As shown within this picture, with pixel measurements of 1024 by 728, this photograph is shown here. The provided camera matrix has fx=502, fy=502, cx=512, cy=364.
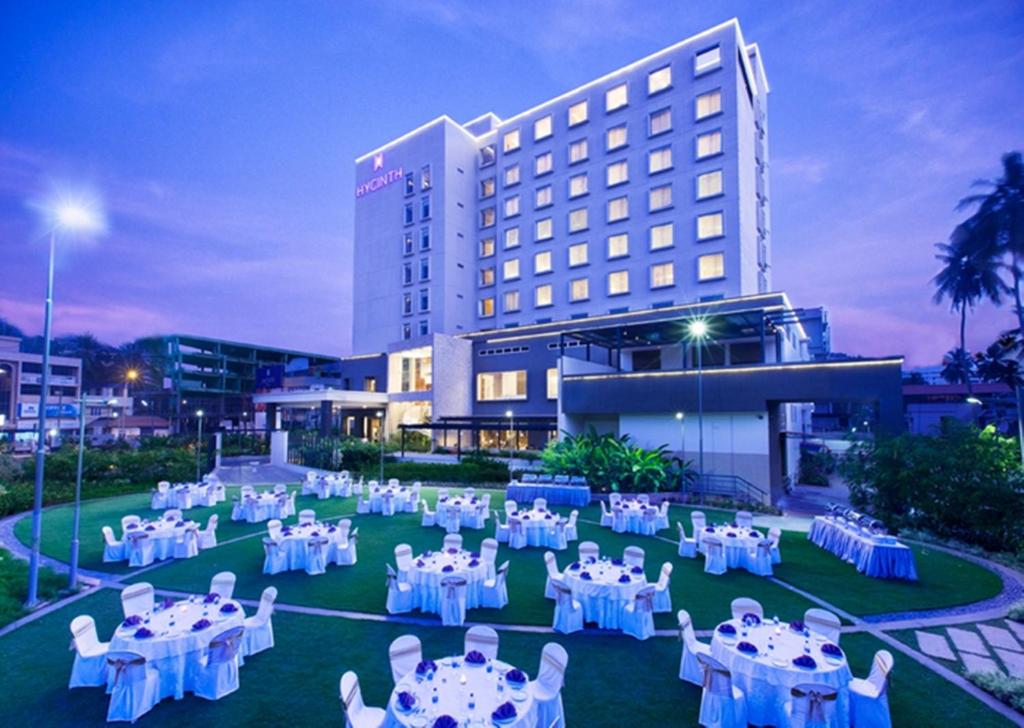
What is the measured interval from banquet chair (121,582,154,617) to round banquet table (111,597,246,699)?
2.42ft

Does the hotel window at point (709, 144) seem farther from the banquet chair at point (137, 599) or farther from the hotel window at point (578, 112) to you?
the banquet chair at point (137, 599)

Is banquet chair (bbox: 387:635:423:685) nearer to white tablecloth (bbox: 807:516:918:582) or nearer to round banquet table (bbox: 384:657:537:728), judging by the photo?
round banquet table (bbox: 384:657:537:728)

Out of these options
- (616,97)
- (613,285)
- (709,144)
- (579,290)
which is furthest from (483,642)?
(616,97)

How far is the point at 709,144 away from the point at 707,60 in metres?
6.61

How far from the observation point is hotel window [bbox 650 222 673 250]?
38094mm

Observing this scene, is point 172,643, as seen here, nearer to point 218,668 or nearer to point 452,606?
point 218,668

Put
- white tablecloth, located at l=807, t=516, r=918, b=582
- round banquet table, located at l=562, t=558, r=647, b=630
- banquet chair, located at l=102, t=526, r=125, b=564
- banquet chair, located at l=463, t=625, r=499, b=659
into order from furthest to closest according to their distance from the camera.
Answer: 1. banquet chair, located at l=102, t=526, r=125, b=564
2. white tablecloth, located at l=807, t=516, r=918, b=582
3. round banquet table, located at l=562, t=558, r=647, b=630
4. banquet chair, located at l=463, t=625, r=499, b=659

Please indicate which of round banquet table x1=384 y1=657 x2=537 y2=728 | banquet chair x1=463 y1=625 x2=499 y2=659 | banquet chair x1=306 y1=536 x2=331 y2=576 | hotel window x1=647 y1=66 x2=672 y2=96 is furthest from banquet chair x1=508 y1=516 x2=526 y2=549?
hotel window x1=647 y1=66 x2=672 y2=96

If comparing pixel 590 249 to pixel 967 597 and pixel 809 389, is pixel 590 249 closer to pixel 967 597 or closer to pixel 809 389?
pixel 809 389

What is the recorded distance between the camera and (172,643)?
7266mm

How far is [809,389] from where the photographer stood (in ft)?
76.8

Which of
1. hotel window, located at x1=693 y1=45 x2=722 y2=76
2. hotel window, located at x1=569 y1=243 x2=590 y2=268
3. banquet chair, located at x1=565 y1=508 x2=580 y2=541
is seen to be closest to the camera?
banquet chair, located at x1=565 y1=508 x2=580 y2=541

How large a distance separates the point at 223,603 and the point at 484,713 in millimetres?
5375

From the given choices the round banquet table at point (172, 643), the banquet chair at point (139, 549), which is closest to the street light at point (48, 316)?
the banquet chair at point (139, 549)
